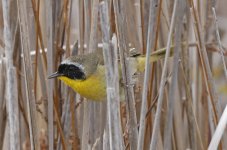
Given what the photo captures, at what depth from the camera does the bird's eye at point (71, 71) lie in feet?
5.57

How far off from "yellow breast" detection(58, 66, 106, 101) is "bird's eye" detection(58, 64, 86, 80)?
0.07 feet

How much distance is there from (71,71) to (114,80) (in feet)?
2.00

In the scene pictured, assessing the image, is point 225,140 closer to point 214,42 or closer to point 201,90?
point 201,90

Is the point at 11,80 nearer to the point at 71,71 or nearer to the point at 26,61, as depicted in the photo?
the point at 26,61

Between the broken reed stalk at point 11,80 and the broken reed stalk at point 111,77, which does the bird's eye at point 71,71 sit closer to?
the broken reed stalk at point 11,80

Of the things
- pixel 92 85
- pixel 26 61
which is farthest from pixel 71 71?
pixel 26 61

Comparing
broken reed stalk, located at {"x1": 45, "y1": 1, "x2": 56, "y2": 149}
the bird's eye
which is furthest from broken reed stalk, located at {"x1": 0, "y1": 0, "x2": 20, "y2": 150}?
the bird's eye

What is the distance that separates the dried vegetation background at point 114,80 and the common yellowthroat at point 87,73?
0.12 ft

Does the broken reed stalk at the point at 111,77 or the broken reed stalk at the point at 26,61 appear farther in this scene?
the broken reed stalk at the point at 26,61

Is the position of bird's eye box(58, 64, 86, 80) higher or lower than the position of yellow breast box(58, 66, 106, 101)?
higher

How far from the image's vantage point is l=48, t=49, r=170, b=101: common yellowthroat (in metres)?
1.71

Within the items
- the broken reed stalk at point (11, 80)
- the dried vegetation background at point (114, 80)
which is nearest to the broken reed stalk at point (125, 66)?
the dried vegetation background at point (114, 80)

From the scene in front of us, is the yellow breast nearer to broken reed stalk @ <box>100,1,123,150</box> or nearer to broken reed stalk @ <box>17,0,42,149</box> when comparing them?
broken reed stalk @ <box>17,0,42,149</box>

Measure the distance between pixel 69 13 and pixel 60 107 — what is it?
0.36 m
